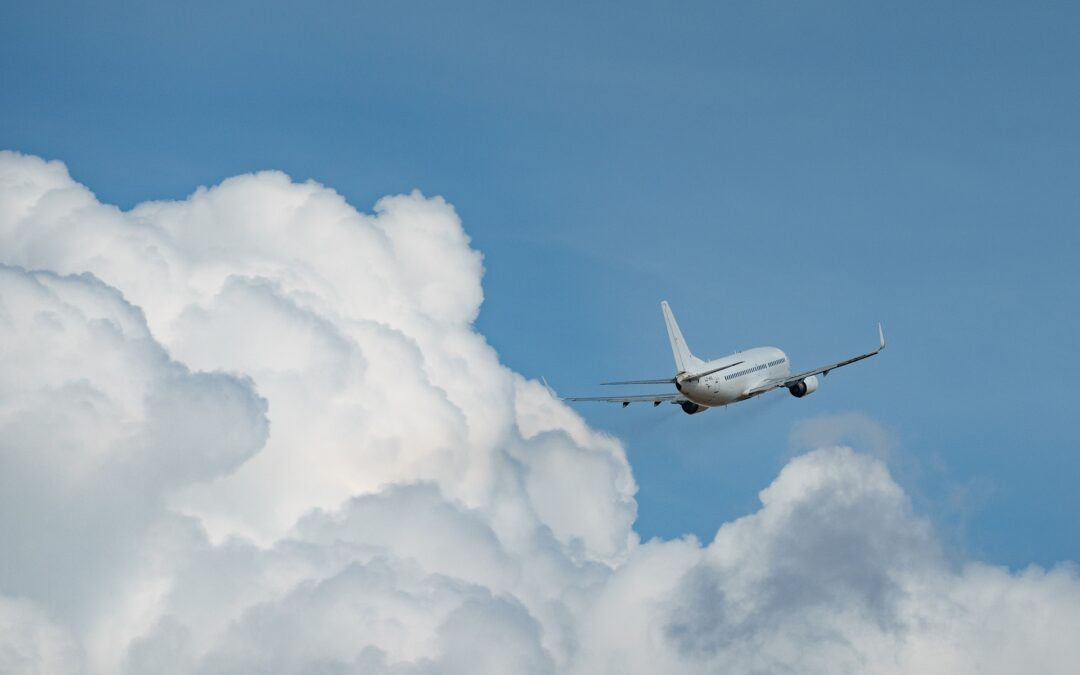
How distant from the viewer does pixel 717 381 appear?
626 ft

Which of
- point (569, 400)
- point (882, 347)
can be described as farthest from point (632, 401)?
point (882, 347)

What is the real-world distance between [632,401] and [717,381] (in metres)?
12.2

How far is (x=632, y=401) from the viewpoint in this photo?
648ft

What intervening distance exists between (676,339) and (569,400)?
16.1 metres

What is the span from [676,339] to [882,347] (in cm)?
2584

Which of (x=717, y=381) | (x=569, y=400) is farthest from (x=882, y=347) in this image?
(x=569, y=400)

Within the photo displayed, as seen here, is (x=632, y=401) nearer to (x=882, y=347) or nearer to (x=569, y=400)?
(x=569, y=400)

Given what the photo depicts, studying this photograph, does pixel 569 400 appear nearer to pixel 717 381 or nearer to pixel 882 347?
pixel 717 381

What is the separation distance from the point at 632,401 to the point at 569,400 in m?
8.03

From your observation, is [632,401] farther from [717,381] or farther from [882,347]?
[882,347]

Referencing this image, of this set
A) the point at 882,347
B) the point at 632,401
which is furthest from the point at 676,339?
the point at 882,347

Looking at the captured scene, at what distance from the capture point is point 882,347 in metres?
196

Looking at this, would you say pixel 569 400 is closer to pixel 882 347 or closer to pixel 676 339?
pixel 676 339
